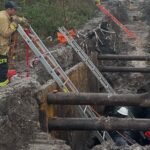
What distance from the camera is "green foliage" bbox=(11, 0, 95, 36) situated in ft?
45.2

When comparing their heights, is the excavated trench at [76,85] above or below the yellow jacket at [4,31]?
below

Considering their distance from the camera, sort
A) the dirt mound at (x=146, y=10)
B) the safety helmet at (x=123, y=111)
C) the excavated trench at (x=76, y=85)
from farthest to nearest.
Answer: the dirt mound at (x=146, y=10) < the safety helmet at (x=123, y=111) < the excavated trench at (x=76, y=85)

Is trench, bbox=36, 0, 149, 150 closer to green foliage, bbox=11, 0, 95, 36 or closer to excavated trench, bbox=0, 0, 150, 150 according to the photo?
excavated trench, bbox=0, 0, 150, 150

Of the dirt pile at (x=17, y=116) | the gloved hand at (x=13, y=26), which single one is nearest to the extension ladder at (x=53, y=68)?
the gloved hand at (x=13, y=26)

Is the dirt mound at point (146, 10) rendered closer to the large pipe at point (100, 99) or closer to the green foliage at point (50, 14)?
the green foliage at point (50, 14)

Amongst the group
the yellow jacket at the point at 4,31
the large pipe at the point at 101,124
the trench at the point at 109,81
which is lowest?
the trench at the point at 109,81

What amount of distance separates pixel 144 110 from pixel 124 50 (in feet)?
19.6

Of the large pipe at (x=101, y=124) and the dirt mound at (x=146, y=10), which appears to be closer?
the large pipe at (x=101, y=124)

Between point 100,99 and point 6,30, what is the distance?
207 centimetres

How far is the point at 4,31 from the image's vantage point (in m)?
8.33

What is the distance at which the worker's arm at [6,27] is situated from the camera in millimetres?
8305

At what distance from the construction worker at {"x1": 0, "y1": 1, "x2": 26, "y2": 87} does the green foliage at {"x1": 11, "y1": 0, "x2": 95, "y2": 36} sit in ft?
15.9

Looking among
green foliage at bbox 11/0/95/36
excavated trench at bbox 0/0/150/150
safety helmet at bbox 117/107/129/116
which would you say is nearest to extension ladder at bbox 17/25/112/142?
excavated trench at bbox 0/0/150/150

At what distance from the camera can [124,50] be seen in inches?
717
